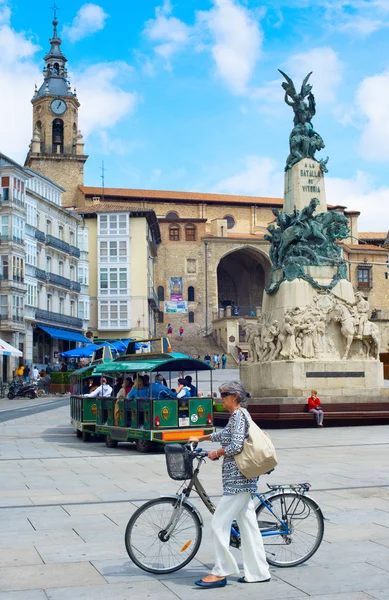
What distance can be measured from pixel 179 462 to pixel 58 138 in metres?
79.4

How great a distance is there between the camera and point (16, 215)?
172 ft

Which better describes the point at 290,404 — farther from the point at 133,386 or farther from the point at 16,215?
the point at 16,215

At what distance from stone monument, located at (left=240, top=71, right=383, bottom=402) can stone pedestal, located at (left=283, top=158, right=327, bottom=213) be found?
1.2 inches

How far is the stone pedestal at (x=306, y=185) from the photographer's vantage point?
25.4 meters

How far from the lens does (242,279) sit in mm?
91812

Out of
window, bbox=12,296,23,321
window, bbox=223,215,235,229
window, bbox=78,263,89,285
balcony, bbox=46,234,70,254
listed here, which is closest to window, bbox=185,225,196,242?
window, bbox=223,215,235,229

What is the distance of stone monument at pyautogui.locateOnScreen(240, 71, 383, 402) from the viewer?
23.5m

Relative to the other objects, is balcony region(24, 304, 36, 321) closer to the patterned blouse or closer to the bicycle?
the bicycle

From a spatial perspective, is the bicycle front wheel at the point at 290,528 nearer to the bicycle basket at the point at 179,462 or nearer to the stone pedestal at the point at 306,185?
the bicycle basket at the point at 179,462

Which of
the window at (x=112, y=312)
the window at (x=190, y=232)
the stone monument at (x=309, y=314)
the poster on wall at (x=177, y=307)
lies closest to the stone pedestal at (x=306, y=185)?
the stone monument at (x=309, y=314)

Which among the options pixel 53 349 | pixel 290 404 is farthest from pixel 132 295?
pixel 290 404

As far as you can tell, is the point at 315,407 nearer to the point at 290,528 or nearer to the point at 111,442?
the point at 111,442

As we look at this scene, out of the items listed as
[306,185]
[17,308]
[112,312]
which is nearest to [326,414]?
[306,185]

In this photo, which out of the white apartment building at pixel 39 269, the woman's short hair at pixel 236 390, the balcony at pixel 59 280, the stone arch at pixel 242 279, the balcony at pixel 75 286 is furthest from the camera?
the stone arch at pixel 242 279
